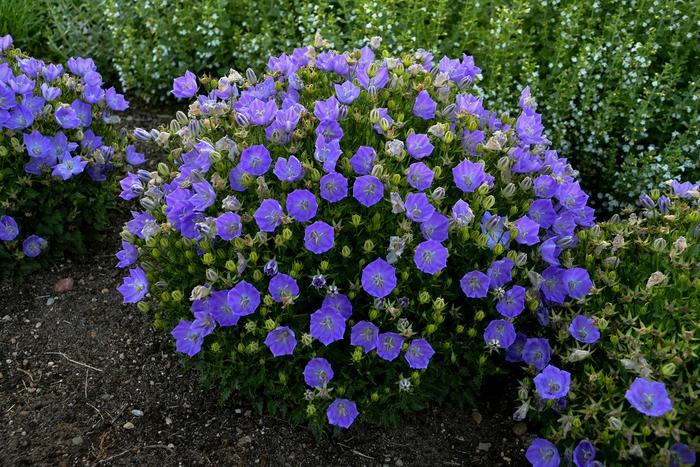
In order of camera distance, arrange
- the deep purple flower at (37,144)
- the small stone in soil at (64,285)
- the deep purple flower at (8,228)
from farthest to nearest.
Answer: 1. the small stone in soil at (64,285)
2. the deep purple flower at (8,228)
3. the deep purple flower at (37,144)

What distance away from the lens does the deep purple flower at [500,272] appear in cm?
295

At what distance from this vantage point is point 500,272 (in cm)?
297

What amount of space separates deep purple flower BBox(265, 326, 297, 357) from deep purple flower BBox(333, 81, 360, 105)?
3.49ft

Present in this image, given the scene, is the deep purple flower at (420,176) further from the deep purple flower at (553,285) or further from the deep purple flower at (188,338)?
the deep purple flower at (188,338)

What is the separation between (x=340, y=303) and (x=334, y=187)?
0.46 metres

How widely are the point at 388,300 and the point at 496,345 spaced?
1.65 ft

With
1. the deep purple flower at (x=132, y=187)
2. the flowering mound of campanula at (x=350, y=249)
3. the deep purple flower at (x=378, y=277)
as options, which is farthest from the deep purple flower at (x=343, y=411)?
the deep purple flower at (x=132, y=187)

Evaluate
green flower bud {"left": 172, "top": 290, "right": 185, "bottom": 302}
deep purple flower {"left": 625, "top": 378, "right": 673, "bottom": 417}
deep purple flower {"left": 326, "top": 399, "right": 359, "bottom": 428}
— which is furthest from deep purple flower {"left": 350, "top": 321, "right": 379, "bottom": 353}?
deep purple flower {"left": 625, "top": 378, "right": 673, "bottom": 417}

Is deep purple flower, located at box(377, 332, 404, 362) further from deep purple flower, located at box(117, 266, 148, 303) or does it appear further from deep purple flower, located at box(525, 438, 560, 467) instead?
deep purple flower, located at box(117, 266, 148, 303)

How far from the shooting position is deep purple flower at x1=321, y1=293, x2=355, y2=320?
287cm

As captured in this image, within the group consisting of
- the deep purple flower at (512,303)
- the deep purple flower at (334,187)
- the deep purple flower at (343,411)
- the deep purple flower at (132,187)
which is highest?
the deep purple flower at (334,187)

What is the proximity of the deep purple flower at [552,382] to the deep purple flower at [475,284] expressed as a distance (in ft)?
1.26

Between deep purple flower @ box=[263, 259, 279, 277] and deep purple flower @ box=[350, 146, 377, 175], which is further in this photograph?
deep purple flower @ box=[350, 146, 377, 175]

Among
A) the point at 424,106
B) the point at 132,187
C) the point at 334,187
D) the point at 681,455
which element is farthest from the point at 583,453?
the point at 132,187
